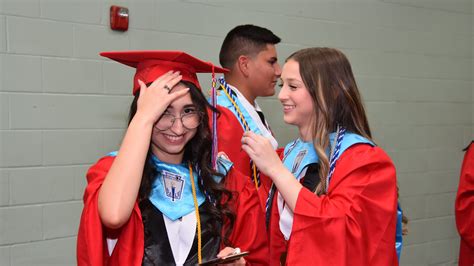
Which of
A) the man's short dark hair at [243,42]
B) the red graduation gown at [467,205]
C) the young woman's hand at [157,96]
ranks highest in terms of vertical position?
the man's short dark hair at [243,42]

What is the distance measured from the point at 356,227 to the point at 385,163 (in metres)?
0.25

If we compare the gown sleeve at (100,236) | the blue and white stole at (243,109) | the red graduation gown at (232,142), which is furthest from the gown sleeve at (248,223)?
the blue and white stole at (243,109)

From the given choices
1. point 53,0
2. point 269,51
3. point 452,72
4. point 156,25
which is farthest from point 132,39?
point 452,72

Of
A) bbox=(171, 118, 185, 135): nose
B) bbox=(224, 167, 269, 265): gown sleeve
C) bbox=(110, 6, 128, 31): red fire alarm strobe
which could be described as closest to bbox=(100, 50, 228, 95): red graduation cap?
bbox=(171, 118, 185, 135): nose

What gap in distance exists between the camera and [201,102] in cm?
171

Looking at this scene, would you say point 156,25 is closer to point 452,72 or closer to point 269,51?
point 269,51

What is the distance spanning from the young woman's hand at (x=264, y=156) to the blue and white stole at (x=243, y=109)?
990mm

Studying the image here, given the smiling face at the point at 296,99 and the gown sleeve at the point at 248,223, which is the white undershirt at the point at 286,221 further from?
the smiling face at the point at 296,99

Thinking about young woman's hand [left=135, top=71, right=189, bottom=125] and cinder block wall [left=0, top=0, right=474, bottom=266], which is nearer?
young woman's hand [left=135, top=71, right=189, bottom=125]

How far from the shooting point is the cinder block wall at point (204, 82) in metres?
2.63

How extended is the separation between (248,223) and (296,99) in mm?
481

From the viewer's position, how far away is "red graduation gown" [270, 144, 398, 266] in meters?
1.60

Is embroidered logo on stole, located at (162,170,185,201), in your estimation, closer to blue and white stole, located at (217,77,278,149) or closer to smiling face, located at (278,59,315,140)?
smiling face, located at (278,59,315,140)

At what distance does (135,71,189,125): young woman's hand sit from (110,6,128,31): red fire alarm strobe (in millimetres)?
1312
